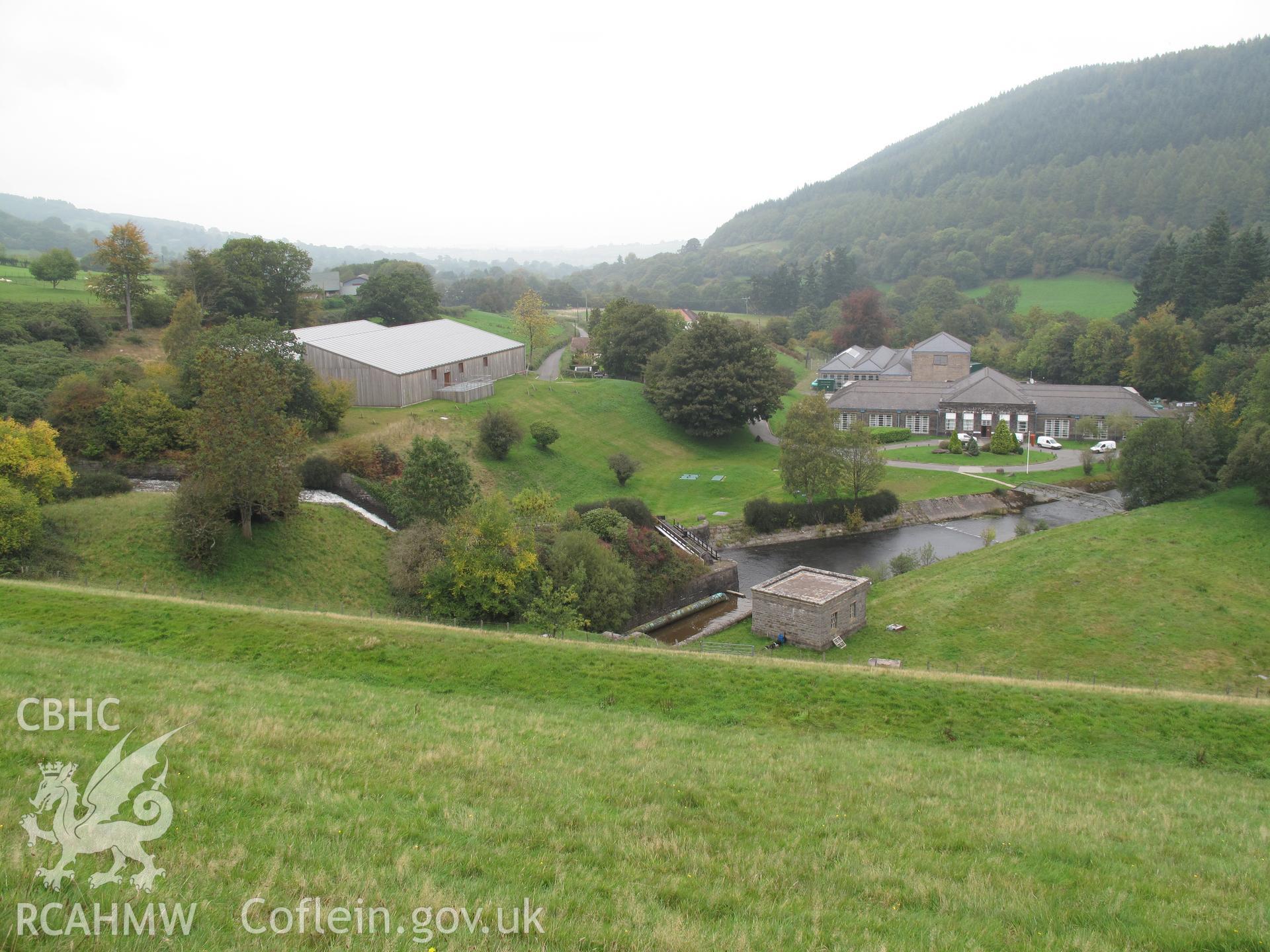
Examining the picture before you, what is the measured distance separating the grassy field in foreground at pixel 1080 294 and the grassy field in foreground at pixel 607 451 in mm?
72075

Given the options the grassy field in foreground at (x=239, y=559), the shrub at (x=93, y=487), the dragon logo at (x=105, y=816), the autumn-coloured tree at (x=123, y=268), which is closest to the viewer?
the dragon logo at (x=105, y=816)

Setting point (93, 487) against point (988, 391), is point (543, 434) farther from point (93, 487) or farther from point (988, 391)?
point (988, 391)

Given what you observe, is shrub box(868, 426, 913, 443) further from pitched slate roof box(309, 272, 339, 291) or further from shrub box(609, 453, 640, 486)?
pitched slate roof box(309, 272, 339, 291)

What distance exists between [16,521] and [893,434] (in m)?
59.1

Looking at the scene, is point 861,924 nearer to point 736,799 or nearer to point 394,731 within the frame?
point 736,799

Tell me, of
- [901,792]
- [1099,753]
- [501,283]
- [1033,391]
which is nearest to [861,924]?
[901,792]

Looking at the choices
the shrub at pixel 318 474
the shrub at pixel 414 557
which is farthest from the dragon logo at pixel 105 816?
the shrub at pixel 318 474

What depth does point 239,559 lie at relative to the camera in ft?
92.9

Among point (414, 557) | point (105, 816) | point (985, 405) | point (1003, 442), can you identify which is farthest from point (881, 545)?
point (105, 816)

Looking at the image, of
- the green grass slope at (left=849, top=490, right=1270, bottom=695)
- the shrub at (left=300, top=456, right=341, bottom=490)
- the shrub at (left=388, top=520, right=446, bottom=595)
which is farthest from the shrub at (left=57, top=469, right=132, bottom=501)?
the green grass slope at (left=849, top=490, right=1270, bottom=695)

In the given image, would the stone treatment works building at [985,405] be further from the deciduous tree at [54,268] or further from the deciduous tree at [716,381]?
the deciduous tree at [54,268]

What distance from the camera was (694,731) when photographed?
15.2m

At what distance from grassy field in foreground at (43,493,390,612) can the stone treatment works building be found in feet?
142

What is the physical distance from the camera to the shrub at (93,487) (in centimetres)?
2980
